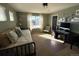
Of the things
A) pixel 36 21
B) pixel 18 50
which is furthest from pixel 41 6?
pixel 18 50

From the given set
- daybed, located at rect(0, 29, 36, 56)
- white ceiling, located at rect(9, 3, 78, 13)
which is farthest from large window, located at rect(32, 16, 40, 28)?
daybed, located at rect(0, 29, 36, 56)

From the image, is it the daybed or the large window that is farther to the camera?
the large window

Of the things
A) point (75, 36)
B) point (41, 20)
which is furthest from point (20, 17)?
point (75, 36)

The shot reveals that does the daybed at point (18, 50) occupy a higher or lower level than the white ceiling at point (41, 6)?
lower

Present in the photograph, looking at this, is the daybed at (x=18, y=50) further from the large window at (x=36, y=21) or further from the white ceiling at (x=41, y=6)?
the white ceiling at (x=41, y=6)

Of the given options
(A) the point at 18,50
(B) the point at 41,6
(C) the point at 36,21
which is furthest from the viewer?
(C) the point at 36,21

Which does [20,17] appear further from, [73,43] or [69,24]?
[73,43]

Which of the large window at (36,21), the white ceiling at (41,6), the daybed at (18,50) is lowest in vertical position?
the daybed at (18,50)

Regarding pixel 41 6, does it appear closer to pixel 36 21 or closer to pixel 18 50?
pixel 36 21

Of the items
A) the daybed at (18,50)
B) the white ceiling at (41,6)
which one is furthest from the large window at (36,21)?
the daybed at (18,50)

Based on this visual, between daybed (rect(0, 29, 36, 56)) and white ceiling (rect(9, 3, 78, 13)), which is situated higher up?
white ceiling (rect(9, 3, 78, 13))

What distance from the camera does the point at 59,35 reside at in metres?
2.13

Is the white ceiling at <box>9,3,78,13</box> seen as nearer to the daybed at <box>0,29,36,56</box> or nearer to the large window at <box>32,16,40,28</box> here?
the large window at <box>32,16,40,28</box>

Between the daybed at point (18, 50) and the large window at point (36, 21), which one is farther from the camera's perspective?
the large window at point (36, 21)
